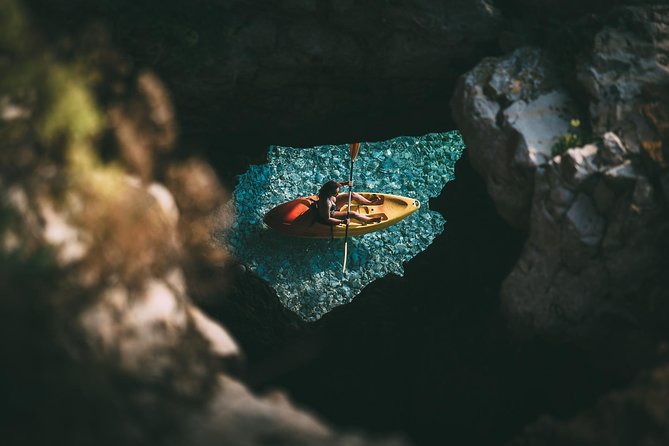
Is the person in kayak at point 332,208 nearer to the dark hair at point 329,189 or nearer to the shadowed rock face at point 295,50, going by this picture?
the dark hair at point 329,189

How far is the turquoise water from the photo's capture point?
12.1 meters

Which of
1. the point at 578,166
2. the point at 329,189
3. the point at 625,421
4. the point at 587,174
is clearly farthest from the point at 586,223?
the point at 329,189

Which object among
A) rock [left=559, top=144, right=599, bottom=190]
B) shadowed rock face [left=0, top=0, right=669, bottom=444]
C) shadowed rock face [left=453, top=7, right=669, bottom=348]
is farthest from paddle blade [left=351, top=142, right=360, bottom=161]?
rock [left=559, top=144, right=599, bottom=190]

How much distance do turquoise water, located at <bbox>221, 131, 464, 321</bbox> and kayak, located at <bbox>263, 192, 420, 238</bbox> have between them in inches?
12.0

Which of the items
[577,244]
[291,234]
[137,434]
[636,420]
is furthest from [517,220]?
[137,434]

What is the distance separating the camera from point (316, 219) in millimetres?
12477

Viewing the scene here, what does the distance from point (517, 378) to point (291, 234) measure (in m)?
5.12

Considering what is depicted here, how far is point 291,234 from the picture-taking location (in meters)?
12.6

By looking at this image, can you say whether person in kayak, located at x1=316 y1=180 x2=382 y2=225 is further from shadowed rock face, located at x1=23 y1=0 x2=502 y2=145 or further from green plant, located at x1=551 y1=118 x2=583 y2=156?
green plant, located at x1=551 y1=118 x2=583 y2=156

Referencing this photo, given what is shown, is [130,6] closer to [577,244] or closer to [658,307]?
[577,244]

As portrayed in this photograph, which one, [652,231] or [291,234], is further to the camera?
[291,234]

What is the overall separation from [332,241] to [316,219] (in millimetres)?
587

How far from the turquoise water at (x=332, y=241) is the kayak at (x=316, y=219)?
30 centimetres

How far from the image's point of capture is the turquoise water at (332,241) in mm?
12109
